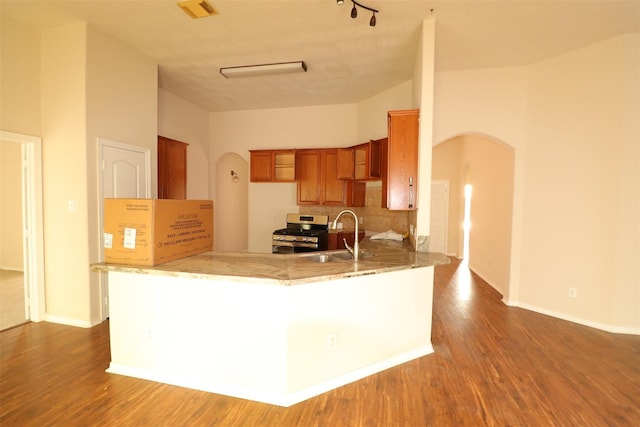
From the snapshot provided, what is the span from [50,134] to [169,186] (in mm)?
1644

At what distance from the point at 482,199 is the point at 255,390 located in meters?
5.23

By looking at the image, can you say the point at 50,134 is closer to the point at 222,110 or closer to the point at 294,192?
the point at 222,110

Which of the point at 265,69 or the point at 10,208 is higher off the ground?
the point at 265,69

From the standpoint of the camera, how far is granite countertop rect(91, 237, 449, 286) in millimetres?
2053

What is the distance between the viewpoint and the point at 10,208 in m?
5.66

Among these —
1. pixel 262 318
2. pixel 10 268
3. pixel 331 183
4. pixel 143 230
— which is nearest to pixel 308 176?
pixel 331 183

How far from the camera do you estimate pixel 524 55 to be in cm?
373

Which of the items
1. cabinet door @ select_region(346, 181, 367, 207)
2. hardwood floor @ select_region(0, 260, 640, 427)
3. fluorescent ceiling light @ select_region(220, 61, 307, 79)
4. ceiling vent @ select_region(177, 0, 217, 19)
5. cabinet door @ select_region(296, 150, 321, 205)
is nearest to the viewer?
hardwood floor @ select_region(0, 260, 640, 427)

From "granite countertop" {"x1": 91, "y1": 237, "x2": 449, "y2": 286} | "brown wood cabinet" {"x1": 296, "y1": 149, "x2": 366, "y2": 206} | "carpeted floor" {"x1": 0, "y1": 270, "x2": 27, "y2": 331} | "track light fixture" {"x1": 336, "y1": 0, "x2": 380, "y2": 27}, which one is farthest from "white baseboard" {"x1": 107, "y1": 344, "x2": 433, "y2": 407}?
"brown wood cabinet" {"x1": 296, "y1": 149, "x2": 366, "y2": 206}

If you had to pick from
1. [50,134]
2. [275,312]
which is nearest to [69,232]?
[50,134]

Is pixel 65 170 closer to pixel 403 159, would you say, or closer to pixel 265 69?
pixel 265 69

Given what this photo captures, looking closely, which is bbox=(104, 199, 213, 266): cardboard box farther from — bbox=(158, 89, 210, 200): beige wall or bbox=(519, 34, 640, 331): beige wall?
bbox=(519, 34, 640, 331): beige wall

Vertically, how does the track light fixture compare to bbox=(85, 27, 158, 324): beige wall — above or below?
above

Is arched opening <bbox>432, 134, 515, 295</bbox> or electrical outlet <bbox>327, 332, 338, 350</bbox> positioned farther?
arched opening <bbox>432, 134, 515, 295</bbox>
